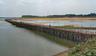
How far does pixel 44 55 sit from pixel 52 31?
19761 millimetres

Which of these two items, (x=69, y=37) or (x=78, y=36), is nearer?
(x=78, y=36)

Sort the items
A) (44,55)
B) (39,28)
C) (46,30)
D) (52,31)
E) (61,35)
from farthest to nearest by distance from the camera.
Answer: (39,28) < (46,30) < (52,31) < (61,35) < (44,55)

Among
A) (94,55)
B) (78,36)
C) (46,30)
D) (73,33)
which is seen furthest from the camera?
(46,30)

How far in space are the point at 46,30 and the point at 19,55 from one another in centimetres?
2456

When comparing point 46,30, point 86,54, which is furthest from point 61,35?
point 86,54

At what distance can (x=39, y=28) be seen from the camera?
4819cm

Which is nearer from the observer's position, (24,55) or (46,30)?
(24,55)

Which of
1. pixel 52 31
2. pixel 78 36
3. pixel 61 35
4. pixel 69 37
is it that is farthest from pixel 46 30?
pixel 78 36

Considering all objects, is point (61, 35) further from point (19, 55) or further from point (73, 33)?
point (19, 55)

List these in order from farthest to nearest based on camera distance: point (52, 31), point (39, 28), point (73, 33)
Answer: point (39, 28) < point (52, 31) < point (73, 33)

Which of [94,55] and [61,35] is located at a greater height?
[94,55]

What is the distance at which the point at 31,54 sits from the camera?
1742 centimetres

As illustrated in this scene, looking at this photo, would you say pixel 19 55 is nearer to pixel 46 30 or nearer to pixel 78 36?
pixel 78 36

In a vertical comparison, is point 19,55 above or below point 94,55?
below
